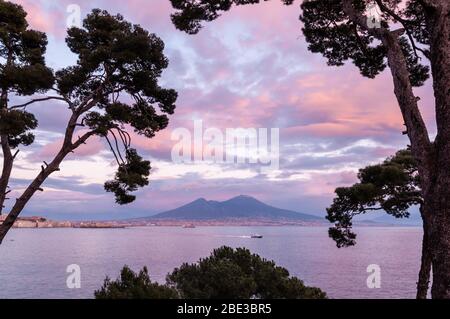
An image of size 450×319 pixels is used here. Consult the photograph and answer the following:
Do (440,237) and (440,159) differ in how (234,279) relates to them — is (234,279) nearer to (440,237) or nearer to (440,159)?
(440,237)

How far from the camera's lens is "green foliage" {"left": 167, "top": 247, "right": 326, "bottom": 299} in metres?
14.4

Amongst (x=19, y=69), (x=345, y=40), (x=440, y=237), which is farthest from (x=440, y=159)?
(x=19, y=69)

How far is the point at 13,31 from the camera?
16.7 meters

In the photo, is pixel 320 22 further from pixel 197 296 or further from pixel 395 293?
pixel 395 293

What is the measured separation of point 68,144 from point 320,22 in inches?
366

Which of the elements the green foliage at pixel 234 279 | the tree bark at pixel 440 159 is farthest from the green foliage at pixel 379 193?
the tree bark at pixel 440 159

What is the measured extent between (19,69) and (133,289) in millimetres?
8677

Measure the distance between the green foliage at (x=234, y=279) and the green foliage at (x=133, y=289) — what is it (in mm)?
2682

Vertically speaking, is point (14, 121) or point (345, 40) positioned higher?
point (345, 40)

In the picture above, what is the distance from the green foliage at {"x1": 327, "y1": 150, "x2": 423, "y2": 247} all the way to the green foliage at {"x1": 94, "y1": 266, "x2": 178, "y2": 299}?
874 centimetres

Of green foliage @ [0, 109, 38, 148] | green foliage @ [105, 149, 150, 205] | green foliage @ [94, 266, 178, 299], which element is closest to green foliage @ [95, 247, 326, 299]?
green foliage @ [94, 266, 178, 299]

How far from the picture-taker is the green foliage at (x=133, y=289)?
1089cm

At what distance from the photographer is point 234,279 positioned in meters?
14.6
